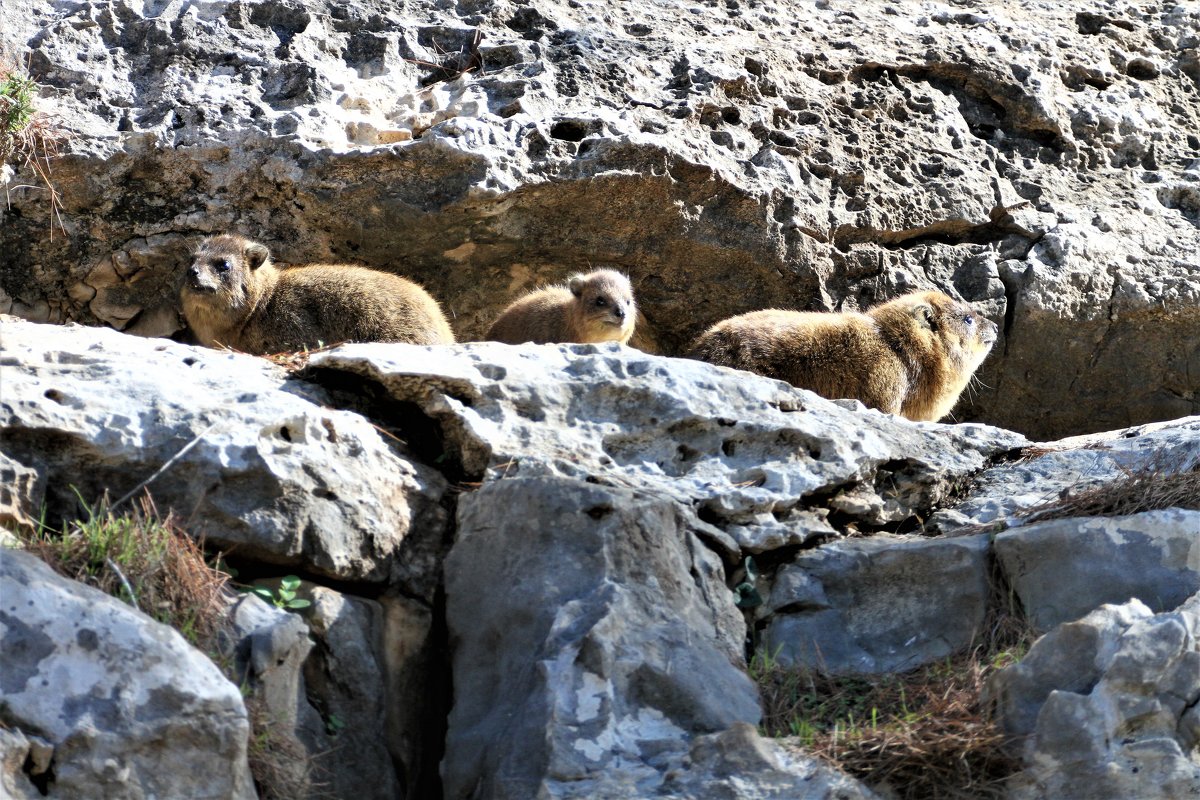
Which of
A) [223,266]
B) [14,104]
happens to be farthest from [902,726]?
[14,104]

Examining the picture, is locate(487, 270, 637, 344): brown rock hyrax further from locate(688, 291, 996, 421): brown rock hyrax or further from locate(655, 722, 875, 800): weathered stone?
locate(655, 722, 875, 800): weathered stone

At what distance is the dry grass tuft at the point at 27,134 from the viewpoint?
8.16 m

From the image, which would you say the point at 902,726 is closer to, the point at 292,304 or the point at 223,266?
the point at 292,304

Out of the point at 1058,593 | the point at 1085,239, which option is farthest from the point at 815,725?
the point at 1085,239

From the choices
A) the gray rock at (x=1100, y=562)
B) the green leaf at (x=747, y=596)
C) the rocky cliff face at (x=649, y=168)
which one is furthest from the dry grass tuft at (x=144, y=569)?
the rocky cliff face at (x=649, y=168)

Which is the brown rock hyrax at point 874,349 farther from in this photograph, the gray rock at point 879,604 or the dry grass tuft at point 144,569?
the dry grass tuft at point 144,569

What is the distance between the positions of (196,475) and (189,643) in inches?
38.4

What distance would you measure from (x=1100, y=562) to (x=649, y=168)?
164 inches

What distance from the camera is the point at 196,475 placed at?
532 cm

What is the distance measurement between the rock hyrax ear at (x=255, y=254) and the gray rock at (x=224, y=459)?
120 inches

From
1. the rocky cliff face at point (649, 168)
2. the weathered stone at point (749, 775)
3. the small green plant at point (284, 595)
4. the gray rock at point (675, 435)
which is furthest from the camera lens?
the rocky cliff face at point (649, 168)

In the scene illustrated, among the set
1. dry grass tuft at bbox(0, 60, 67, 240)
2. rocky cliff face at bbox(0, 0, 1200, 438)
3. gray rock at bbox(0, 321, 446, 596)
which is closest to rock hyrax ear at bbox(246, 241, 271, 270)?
rocky cliff face at bbox(0, 0, 1200, 438)

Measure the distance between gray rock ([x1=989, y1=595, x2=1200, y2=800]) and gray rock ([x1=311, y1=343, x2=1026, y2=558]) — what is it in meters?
1.43

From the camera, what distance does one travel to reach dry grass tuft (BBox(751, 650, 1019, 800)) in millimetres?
4680
